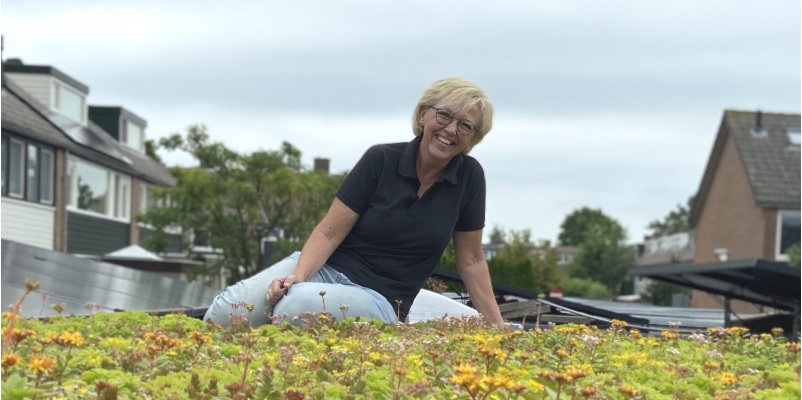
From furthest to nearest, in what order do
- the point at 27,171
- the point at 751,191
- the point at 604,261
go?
the point at 604,261 → the point at 751,191 → the point at 27,171

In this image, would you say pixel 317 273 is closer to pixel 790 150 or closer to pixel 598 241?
pixel 790 150

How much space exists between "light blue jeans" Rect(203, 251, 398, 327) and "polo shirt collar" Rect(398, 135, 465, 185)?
0.54 metres

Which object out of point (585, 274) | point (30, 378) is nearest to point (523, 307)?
point (30, 378)

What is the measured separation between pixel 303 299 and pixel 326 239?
17.1 inches

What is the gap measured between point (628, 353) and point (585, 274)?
81.4 m

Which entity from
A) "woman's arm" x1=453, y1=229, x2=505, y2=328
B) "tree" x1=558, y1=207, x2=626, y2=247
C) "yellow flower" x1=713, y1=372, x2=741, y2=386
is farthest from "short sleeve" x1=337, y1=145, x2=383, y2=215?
"tree" x1=558, y1=207, x2=626, y2=247

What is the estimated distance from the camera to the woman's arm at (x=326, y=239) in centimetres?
544

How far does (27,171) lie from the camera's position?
29.6 m

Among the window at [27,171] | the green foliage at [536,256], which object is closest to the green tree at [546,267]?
the green foliage at [536,256]

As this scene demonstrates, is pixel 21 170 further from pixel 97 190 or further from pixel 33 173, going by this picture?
pixel 97 190

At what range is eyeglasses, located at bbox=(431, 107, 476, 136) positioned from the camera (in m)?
5.41

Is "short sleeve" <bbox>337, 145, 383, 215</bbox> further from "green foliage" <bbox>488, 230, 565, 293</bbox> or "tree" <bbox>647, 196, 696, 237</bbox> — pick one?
"tree" <bbox>647, 196, 696, 237</bbox>

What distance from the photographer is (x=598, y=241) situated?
8506cm

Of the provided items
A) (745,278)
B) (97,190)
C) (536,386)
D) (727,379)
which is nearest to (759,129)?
(97,190)
